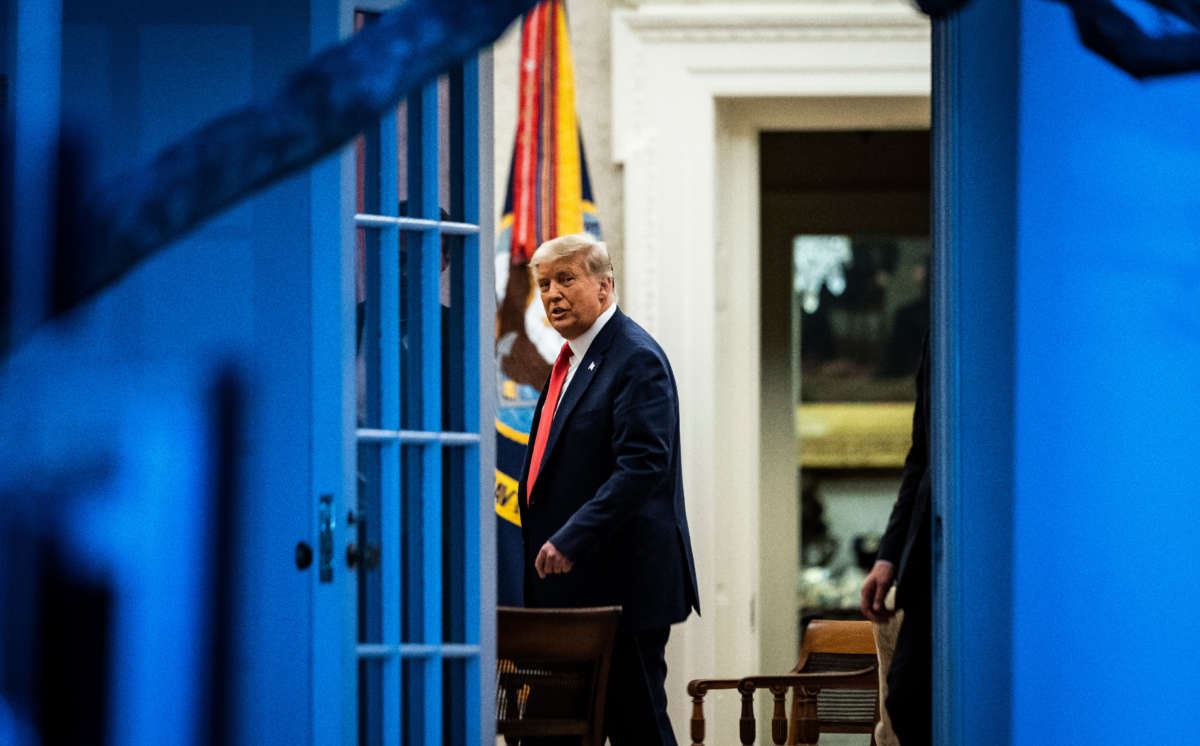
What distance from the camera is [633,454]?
142 inches

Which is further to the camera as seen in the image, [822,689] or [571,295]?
[822,689]

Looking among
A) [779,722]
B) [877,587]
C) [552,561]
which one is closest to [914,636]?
[877,587]

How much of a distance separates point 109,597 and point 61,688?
171 millimetres

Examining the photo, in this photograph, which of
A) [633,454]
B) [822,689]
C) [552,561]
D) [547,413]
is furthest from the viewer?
[822,689]

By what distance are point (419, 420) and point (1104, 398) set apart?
1.35 m

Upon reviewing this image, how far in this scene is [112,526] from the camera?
2.85m

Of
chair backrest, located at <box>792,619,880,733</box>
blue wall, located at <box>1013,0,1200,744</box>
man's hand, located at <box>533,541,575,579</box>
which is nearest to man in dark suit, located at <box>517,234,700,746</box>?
man's hand, located at <box>533,541,575,579</box>

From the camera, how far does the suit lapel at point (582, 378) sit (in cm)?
373

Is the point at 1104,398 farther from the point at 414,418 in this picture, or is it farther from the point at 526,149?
the point at 526,149

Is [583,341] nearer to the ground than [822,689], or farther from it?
farther from it

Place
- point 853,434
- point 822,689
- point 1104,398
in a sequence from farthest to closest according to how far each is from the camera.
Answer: point 853,434, point 822,689, point 1104,398

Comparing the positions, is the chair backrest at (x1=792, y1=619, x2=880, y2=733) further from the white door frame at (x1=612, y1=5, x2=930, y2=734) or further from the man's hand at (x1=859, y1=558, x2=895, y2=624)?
the white door frame at (x1=612, y1=5, x2=930, y2=734)

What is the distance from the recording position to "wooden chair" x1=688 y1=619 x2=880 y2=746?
3.80 metres

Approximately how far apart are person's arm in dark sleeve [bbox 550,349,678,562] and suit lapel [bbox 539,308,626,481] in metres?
0.09
